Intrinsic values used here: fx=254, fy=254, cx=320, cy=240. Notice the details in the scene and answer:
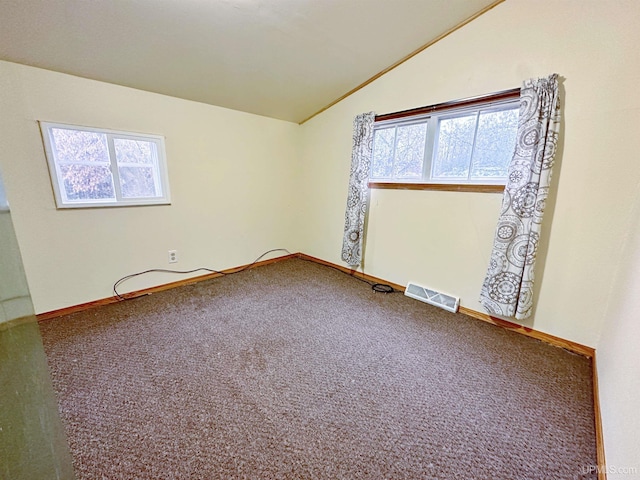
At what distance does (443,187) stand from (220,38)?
2.06 metres

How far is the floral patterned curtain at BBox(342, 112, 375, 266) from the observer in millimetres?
2617

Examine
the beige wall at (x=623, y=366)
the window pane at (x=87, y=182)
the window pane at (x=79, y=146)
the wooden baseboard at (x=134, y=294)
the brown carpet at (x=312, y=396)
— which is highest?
the window pane at (x=79, y=146)

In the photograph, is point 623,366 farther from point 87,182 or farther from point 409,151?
point 87,182

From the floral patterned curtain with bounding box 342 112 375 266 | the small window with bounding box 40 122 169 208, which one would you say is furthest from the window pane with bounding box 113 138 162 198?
the floral patterned curtain with bounding box 342 112 375 266

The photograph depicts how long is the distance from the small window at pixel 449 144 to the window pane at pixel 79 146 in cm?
245

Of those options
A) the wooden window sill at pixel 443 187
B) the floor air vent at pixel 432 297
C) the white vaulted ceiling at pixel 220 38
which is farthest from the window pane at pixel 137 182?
the floor air vent at pixel 432 297

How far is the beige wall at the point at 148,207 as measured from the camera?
5.83 feet

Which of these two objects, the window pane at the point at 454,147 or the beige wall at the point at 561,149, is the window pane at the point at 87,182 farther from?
the window pane at the point at 454,147

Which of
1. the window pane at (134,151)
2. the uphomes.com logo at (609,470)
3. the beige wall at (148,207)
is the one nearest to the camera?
the uphomes.com logo at (609,470)

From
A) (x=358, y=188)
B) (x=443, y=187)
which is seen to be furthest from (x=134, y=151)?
(x=443, y=187)

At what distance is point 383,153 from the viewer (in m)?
2.68

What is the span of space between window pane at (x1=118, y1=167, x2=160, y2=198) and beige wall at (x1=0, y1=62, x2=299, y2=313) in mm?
138

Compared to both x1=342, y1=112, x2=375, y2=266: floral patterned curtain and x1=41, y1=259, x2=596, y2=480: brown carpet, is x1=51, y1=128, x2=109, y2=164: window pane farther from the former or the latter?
x1=342, y1=112, x2=375, y2=266: floral patterned curtain

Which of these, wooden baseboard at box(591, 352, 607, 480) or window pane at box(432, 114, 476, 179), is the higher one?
window pane at box(432, 114, 476, 179)
